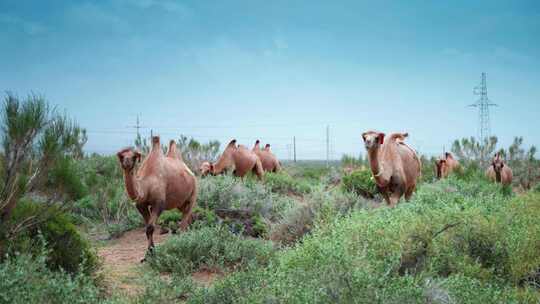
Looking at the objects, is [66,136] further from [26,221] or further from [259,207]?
[259,207]

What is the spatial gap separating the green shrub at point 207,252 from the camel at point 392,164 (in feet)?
8.72

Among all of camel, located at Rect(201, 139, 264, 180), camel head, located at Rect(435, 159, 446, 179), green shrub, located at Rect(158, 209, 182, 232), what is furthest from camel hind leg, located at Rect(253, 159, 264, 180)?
green shrub, located at Rect(158, 209, 182, 232)

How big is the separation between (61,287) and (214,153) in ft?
90.3

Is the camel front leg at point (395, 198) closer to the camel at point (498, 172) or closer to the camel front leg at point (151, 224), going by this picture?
the camel front leg at point (151, 224)

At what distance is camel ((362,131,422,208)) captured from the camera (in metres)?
9.53

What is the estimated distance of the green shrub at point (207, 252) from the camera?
304 inches

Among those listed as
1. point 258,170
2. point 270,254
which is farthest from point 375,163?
point 258,170

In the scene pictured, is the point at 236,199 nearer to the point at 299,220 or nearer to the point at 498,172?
the point at 299,220

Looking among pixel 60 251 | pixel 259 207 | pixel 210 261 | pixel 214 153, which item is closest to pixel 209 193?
pixel 259 207

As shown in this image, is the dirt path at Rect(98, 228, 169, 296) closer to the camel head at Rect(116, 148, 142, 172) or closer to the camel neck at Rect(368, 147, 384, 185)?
the camel head at Rect(116, 148, 142, 172)

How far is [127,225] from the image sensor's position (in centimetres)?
1230

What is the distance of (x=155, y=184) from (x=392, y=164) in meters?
4.47

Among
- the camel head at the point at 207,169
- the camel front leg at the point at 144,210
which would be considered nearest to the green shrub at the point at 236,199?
the camel head at the point at 207,169

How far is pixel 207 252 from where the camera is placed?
8133mm
